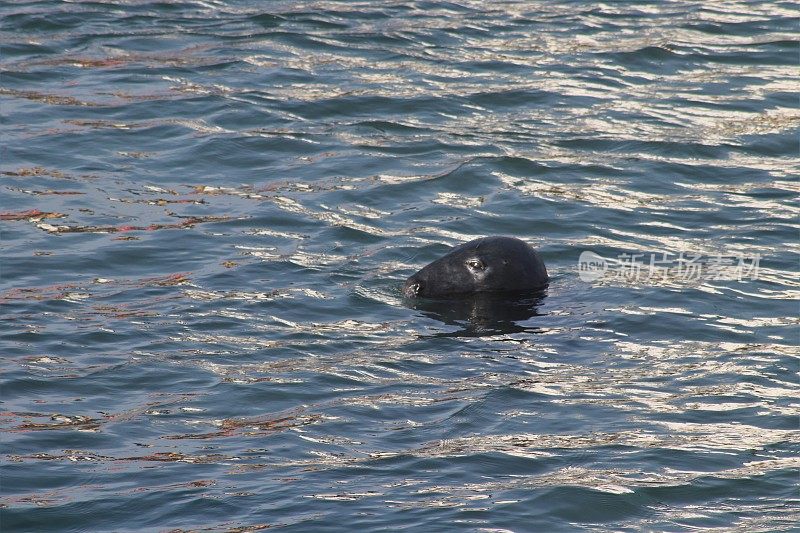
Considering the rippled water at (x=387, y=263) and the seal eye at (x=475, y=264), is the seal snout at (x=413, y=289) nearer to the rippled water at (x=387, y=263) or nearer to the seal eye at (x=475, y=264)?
the rippled water at (x=387, y=263)

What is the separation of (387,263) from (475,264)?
929 millimetres

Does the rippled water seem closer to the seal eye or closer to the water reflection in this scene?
the water reflection

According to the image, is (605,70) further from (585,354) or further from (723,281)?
(585,354)

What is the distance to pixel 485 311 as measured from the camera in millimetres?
8633

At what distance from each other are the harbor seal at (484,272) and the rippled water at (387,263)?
14cm

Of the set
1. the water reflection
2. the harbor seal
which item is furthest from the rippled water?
the harbor seal

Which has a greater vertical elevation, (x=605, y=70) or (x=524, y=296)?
(x=605, y=70)

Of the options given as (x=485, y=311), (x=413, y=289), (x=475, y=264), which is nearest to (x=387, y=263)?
(x=413, y=289)

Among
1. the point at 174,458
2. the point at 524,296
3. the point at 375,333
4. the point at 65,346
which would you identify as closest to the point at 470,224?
the point at 524,296

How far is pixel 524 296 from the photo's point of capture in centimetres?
884

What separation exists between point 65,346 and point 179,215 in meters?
2.79

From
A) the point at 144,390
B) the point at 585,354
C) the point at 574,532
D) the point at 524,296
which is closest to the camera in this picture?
the point at 574,532

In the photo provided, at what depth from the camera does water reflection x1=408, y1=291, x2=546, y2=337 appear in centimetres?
828

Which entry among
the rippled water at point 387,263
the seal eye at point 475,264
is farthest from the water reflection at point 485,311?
the seal eye at point 475,264
